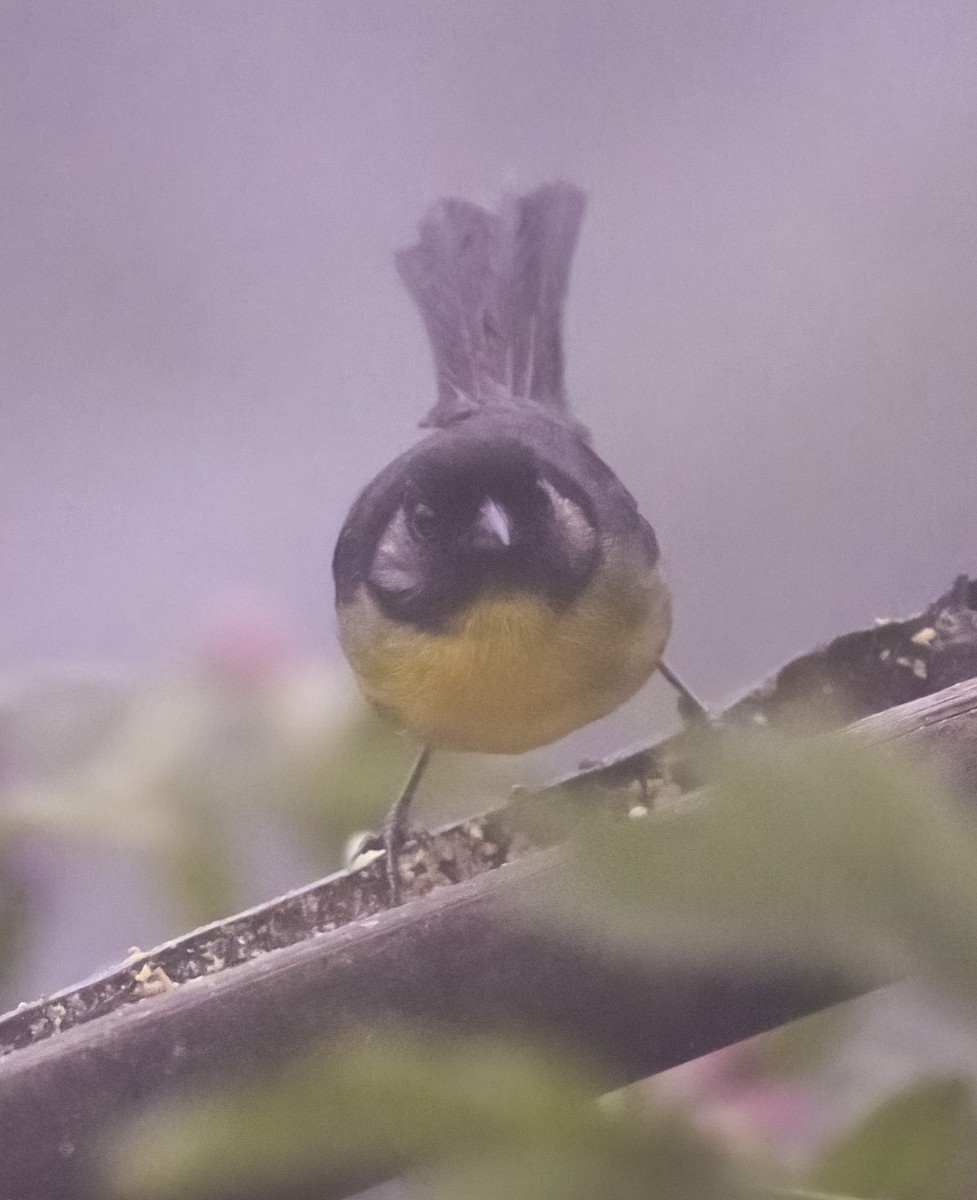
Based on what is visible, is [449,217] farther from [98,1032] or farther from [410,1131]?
[410,1131]

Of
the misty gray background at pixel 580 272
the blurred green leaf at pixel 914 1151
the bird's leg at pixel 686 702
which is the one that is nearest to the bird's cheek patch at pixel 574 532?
the bird's leg at pixel 686 702

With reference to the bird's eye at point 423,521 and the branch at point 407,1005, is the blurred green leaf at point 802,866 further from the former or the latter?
the bird's eye at point 423,521

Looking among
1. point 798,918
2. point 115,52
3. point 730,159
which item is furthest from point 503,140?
point 798,918

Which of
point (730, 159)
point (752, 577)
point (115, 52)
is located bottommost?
point (752, 577)

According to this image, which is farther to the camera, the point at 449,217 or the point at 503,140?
the point at 503,140

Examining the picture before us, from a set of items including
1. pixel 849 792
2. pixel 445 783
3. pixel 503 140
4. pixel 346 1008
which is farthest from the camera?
pixel 503 140

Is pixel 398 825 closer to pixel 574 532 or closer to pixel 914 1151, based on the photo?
pixel 574 532

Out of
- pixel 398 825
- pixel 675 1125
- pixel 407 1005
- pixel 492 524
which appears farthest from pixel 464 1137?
pixel 398 825

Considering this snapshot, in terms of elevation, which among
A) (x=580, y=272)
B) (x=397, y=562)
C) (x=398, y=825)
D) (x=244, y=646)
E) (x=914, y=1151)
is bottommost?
(x=914, y=1151)

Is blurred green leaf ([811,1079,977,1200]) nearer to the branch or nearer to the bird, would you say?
the branch
